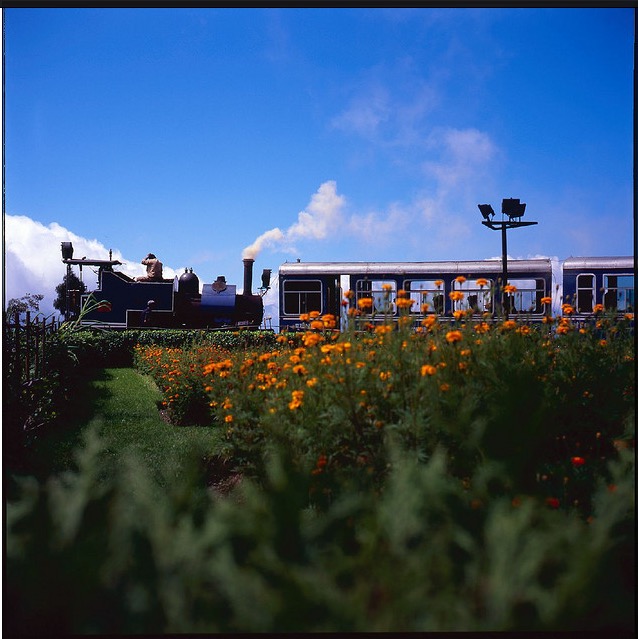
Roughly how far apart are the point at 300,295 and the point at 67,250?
244 inches

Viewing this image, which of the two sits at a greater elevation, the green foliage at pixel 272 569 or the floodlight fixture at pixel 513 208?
the floodlight fixture at pixel 513 208

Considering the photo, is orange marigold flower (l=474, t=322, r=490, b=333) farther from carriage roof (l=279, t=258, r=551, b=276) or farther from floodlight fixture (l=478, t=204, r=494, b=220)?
carriage roof (l=279, t=258, r=551, b=276)

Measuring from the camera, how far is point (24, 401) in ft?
17.4

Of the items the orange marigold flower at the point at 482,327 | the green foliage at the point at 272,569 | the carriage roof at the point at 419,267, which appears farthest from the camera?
the carriage roof at the point at 419,267

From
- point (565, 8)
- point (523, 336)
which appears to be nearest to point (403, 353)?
point (523, 336)

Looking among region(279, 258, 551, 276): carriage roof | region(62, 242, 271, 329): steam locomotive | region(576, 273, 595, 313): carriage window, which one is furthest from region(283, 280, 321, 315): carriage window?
region(576, 273, 595, 313): carriage window

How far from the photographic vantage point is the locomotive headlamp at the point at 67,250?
15.3 meters

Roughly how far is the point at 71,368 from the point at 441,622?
9.00m

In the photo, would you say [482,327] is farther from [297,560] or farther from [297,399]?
[297,560]

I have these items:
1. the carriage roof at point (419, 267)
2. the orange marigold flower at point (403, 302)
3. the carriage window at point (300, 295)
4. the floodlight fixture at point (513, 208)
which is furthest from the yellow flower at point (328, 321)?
the carriage window at point (300, 295)

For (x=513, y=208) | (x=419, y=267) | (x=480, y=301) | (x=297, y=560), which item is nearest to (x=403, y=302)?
(x=480, y=301)

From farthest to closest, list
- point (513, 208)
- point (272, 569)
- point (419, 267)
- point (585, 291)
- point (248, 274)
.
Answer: point (248, 274) < point (419, 267) < point (585, 291) < point (513, 208) < point (272, 569)

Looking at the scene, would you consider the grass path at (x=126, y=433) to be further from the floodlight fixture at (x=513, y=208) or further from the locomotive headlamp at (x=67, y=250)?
the locomotive headlamp at (x=67, y=250)

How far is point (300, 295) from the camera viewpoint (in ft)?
48.6
